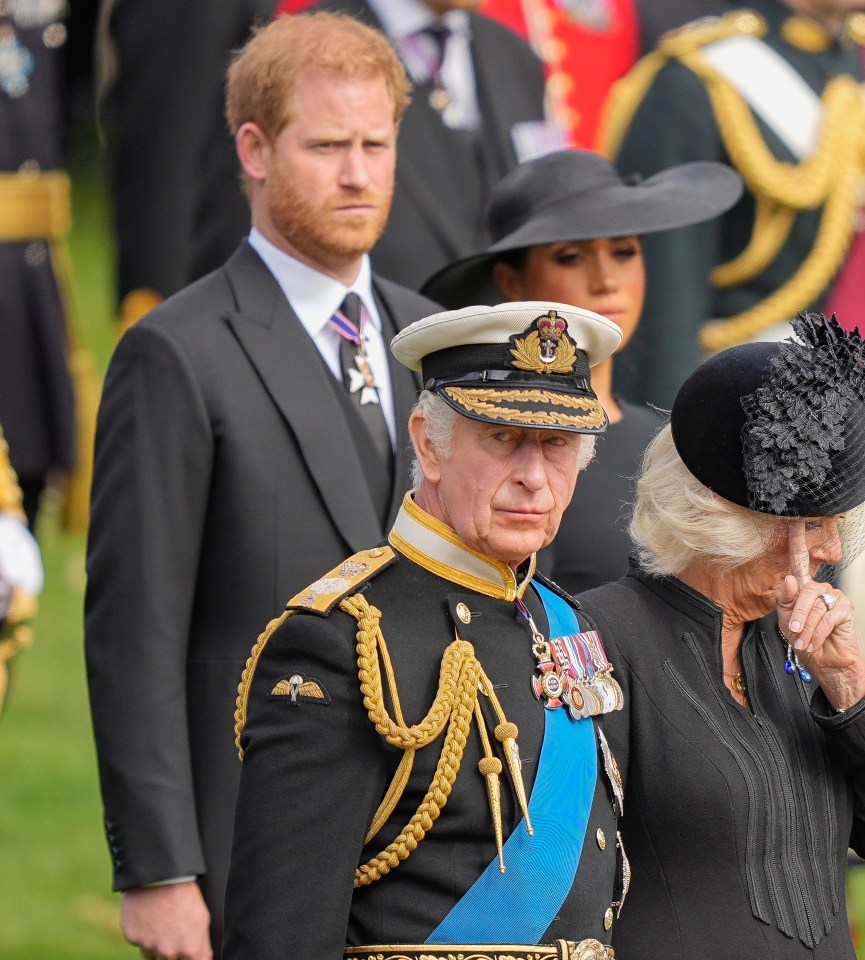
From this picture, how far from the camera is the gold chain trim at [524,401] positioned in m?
3.17

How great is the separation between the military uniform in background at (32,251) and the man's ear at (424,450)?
351 cm

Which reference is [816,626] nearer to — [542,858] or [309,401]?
[542,858]

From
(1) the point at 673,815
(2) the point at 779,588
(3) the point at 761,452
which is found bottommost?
(1) the point at 673,815

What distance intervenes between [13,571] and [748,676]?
165 centimetres

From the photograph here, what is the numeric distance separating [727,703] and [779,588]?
8.0 inches

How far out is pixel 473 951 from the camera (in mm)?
3102

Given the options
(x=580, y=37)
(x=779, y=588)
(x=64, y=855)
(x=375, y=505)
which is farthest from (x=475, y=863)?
(x=580, y=37)

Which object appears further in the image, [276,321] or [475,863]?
[276,321]

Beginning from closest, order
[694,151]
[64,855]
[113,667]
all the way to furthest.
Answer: [113,667]
[694,151]
[64,855]

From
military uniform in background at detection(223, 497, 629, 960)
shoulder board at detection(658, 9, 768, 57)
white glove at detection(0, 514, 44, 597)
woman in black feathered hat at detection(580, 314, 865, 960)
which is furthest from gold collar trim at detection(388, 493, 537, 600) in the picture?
shoulder board at detection(658, 9, 768, 57)

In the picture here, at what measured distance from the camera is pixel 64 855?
696 centimetres

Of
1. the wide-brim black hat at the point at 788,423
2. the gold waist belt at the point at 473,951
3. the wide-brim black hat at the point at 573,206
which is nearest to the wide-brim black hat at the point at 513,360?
the wide-brim black hat at the point at 788,423

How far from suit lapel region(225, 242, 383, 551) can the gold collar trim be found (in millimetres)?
831

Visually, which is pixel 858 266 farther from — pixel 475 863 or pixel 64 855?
pixel 475 863
